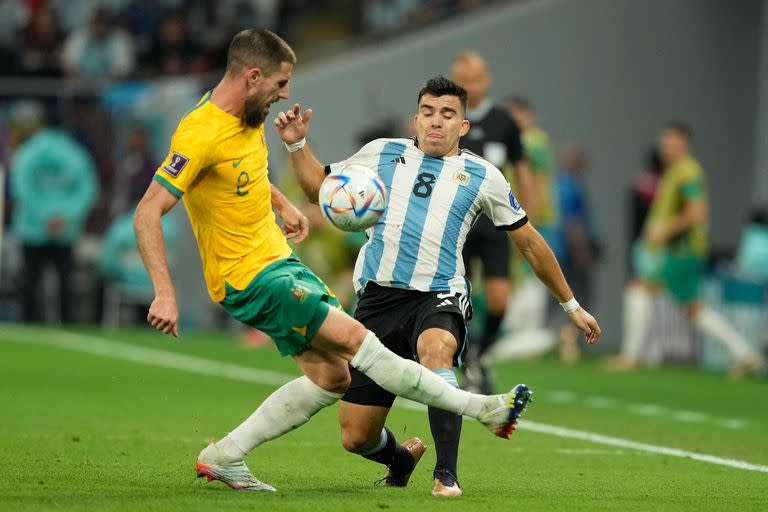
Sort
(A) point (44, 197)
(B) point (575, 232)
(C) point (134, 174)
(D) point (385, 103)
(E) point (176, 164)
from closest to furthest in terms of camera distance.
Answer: (E) point (176, 164), (A) point (44, 197), (B) point (575, 232), (C) point (134, 174), (D) point (385, 103)

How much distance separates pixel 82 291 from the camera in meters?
21.1

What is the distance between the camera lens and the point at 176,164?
7.01 metres

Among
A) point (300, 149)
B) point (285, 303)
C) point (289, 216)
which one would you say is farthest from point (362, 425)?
point (300, 149)

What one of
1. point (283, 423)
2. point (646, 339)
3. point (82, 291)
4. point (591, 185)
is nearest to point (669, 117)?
point (591, 185)

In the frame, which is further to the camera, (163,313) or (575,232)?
(575,232)

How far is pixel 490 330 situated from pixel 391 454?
14.6ft

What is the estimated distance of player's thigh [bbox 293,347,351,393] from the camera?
24.3 feet

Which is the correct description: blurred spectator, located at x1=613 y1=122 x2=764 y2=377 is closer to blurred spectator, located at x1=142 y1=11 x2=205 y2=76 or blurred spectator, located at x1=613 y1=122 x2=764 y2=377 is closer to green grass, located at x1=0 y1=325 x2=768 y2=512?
green grass, located at x1=0 y1=325 x2=768 y2=512

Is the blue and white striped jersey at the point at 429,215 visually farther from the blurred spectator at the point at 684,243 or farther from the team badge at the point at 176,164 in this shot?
the blurred spectator at the point at 684,243

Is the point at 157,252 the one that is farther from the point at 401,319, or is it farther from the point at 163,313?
the point at 401,319

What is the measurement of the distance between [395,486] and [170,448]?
1.88 meters

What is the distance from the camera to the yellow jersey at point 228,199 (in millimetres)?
7176

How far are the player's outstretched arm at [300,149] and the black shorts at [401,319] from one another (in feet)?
1.88

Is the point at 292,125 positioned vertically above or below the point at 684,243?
below
